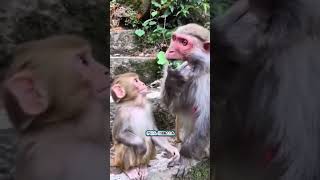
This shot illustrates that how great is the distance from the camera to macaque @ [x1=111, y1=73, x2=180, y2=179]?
5020 millimetres

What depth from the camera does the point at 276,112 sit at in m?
4.99

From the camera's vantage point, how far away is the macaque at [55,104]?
16.4 ft

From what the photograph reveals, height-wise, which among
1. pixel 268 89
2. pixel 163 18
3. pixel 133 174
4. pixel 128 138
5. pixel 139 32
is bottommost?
pixel 133 174

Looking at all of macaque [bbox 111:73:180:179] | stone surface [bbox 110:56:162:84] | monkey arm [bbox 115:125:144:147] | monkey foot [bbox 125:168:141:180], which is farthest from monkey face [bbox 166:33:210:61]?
monkey foot [bbox 125:168:141:180]

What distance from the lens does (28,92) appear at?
499 centimetres

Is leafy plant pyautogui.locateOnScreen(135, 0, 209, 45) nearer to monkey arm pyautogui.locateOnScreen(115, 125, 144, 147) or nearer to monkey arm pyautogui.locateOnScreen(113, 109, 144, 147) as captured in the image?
monkey arm pyautogui.locateOnScreen(113, 109, 144, 147)

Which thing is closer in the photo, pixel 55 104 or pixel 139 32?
pixel 55 104

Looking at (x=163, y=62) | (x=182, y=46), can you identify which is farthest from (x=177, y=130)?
(x=182, y=46)

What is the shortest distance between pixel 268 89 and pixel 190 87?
1.88ft

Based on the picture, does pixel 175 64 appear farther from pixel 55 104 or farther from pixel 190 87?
pixel 55 104

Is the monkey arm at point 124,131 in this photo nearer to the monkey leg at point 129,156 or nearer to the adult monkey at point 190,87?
→ the monkey leg at point 129,156

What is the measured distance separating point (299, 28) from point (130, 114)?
4.49ft

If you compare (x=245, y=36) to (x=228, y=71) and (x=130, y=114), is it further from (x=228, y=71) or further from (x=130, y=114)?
(x=130, y=114)

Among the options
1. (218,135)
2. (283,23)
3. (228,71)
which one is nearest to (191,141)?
(218,135)
